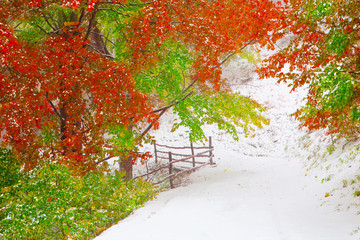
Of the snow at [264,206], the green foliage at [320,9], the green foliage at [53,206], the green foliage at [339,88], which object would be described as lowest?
the snow at [264,206]

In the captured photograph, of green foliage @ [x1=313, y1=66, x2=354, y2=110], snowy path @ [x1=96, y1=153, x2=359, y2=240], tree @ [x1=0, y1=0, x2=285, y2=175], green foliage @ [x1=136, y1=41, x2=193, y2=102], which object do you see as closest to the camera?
green foliage @ [x1=313, y1=66, x2=354, y2=110]

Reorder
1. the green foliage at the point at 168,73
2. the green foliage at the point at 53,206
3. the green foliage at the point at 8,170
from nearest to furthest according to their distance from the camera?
the green foliage at the point at 53,206, the green foliage at the point at 8,170, the green foliage at the point at 168,73

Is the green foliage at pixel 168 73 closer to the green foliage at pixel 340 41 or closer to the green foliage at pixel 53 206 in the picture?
the green foliage at pixel 53 206

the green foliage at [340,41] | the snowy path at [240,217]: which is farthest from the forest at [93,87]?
the snowy path at [240,217]

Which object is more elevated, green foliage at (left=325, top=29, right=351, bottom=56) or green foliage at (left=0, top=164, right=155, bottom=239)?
green foliage at (left=325, top=29, right=351, bottom=56)

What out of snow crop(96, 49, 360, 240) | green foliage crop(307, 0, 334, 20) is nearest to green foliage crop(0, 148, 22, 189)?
snow crop(96, 49, 360, 240)

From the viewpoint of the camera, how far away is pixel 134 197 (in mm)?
7027

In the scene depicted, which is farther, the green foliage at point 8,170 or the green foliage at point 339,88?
the green foliage at point 8,170

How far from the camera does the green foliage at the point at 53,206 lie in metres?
4.87

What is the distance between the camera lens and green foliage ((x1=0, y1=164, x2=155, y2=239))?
4.87 m

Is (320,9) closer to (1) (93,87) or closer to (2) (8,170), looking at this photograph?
(1) (93,87)

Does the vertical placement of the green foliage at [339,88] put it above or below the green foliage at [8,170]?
above

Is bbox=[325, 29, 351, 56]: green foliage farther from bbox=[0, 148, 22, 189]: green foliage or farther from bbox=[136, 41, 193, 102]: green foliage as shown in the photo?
bbox=[0, 148, 22, 189]: green foliage

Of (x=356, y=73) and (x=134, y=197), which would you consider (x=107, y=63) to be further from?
(x=356, y=73)
